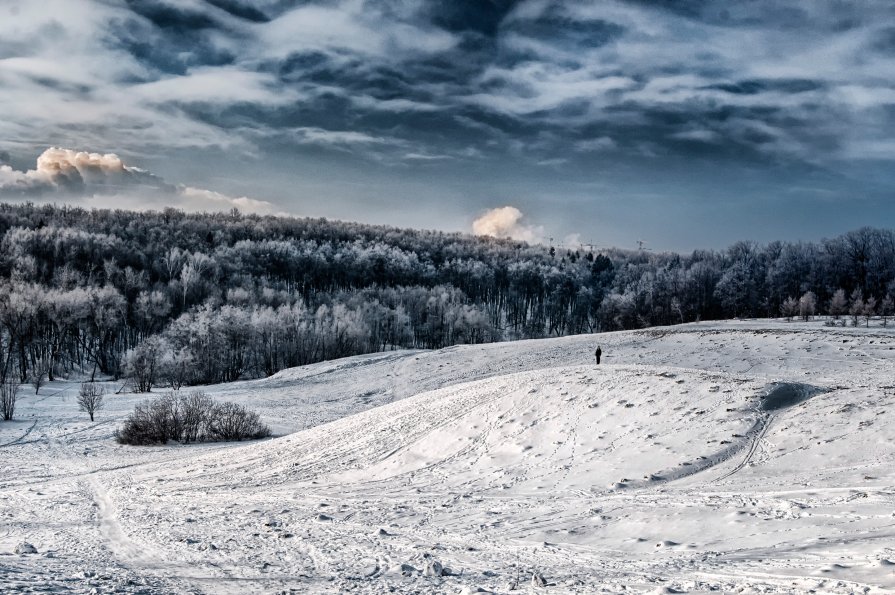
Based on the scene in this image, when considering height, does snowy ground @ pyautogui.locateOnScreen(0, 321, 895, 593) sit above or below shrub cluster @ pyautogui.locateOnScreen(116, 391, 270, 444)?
above

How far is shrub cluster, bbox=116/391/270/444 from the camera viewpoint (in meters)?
41.5

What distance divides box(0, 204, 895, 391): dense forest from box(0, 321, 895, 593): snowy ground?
58.4 m

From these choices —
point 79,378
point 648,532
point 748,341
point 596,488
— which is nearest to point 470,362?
→ point 748,341

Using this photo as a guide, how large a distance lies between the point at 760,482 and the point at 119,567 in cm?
1449

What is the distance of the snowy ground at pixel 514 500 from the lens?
10.6 m

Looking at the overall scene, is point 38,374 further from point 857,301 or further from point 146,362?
point 857,301

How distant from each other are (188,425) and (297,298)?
309 ft

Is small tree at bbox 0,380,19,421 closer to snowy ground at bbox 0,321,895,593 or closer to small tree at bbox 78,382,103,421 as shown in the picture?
small tree at bbox 78,382,103,421

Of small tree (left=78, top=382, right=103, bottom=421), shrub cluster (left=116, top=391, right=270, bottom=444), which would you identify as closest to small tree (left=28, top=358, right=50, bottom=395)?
small tree (left=78, top=382, right=103, bottom=421)

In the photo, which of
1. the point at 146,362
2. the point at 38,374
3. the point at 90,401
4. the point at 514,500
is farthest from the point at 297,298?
the point at 514,500

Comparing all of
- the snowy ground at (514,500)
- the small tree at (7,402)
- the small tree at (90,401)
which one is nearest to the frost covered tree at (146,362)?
the small tree at (90,401)

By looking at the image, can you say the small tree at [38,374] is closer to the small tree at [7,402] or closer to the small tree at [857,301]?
the small tree at [7,402]

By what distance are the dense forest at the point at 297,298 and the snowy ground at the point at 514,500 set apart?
58438mm

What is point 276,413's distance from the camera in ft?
175
